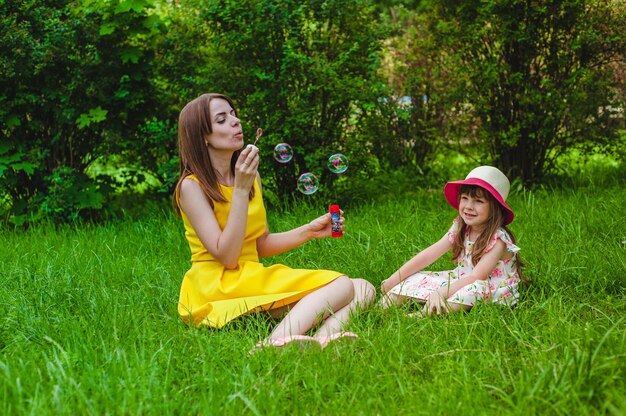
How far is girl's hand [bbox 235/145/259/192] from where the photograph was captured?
10.4 feet

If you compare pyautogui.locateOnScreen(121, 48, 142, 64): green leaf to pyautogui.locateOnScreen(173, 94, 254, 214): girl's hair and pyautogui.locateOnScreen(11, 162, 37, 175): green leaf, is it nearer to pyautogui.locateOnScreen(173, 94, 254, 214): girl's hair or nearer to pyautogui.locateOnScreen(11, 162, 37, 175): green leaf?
pyautogui.locateOnScreen(11, 162, 37, 175): green leaf

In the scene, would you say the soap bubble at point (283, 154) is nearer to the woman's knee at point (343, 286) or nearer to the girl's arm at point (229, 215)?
the girl's arm at point (229, 215)

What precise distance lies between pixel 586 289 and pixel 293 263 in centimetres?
171

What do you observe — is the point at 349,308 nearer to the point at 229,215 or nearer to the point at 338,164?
the point at 229,215

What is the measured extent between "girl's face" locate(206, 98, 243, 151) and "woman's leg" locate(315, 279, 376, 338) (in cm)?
85

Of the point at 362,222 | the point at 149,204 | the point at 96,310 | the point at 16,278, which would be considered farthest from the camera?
the point at 149,204

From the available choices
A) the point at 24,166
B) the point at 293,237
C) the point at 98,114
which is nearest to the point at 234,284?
the point at 293,237

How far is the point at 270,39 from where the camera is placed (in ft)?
19.7

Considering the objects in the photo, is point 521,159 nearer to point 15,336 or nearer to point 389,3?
point 15,336

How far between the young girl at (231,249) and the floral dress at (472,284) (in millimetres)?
276

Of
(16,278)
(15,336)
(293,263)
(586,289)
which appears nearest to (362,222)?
(293,263)

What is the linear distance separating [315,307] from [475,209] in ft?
3.12

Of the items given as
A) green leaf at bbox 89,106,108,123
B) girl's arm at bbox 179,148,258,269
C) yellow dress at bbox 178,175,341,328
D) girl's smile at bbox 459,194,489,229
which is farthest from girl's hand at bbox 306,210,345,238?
green leaf at bbox 89,106,108,123

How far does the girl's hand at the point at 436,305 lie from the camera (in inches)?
131
